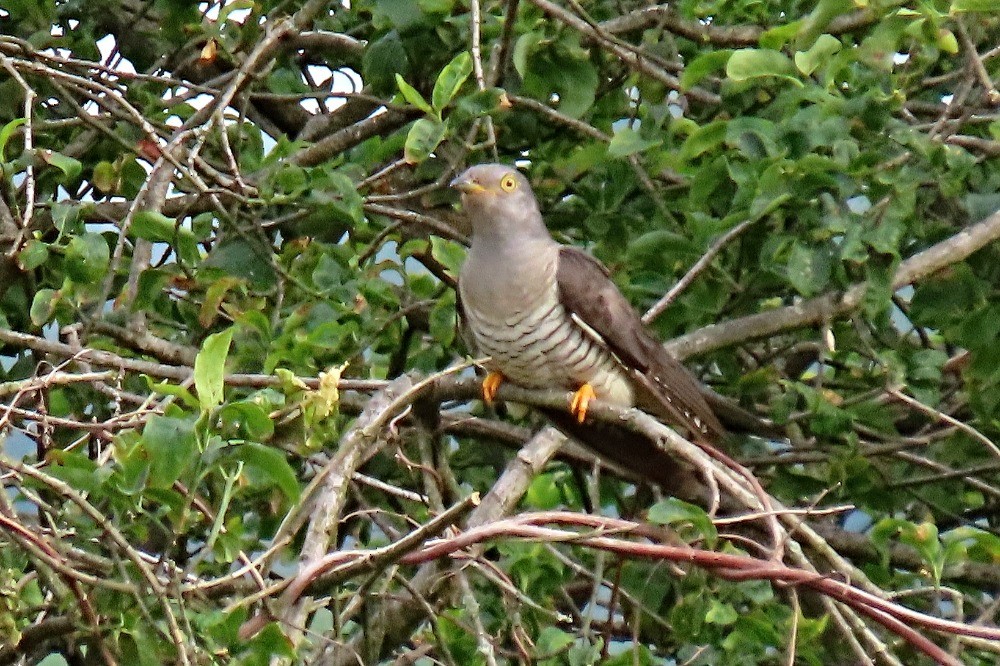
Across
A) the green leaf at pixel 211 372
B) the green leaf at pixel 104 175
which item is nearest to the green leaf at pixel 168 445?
the green leaf at pixel 211 372

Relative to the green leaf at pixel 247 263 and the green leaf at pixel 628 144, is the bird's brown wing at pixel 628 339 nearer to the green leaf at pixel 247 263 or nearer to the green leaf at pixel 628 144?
the green leaf at pixel 628 144

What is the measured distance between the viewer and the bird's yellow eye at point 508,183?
3393 mm

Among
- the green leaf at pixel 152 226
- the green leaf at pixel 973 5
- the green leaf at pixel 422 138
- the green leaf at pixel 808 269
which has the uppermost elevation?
the green leaf at pixel 973 5

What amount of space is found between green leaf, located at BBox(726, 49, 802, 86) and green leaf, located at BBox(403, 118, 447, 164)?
560 mm

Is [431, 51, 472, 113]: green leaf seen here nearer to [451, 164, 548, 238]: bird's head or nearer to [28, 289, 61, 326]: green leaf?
[451, 164, 548, 238]: bird's head

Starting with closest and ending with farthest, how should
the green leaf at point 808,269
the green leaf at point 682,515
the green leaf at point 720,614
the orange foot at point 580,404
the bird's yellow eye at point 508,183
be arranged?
the green leaf at point 682,515 < the green leaf at point 720,614 < the green leaf at point 808,269 < the orange foot at point 580,404 < the bird's yellow eye at point 508,183

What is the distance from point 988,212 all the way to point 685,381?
81 centimetres

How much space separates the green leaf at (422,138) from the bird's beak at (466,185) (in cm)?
45

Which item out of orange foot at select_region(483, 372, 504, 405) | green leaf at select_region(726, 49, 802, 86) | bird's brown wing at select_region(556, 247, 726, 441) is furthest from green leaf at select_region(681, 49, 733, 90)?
orange foot at select_region(483, 372, 504, 405)

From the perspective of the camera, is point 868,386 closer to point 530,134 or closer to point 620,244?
point 620,244

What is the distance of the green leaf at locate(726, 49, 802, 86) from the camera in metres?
2.69

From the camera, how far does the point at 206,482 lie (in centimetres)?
240

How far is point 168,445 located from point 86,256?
2.84 feet

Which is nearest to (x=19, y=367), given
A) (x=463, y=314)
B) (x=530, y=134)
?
(x=463, y=314)
